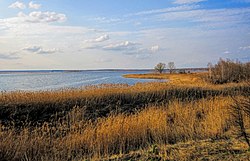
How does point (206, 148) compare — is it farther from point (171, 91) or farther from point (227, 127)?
point (171, 91)

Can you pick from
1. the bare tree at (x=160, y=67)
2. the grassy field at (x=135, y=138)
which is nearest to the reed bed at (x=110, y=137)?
the grassy field at (x=135, y=138)

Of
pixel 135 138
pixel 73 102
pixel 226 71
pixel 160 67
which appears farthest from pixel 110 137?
pixel 160 67

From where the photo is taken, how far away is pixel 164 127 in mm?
9031

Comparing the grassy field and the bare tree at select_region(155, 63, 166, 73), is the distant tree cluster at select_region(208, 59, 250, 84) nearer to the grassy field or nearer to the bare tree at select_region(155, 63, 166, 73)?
the grassy field

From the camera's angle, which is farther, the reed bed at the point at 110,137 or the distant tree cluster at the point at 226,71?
the distant tree cluster at the point at 226,71

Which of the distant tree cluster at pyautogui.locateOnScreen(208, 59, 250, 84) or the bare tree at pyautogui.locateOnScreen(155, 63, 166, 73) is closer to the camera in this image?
the distant tree cluster at pyautogui.locateOnScreen(208, 59, 250, 84)

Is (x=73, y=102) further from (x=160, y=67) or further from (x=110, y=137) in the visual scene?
(x=160, y=67)

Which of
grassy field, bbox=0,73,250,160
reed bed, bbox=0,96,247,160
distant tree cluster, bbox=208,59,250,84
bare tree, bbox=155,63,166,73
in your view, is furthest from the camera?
bare tree, bbox=155,63,166,73

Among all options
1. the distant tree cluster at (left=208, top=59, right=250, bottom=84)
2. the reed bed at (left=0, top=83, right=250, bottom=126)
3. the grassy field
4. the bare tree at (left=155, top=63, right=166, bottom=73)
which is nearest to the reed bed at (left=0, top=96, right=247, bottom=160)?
the grassy field

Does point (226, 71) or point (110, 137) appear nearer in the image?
point (110, 137)

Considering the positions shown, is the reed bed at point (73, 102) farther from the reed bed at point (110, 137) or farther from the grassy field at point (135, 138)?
the reed bed at point (110, 137)

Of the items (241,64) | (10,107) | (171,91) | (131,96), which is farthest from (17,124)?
(241,64)

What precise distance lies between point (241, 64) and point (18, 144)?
40217 millimetres

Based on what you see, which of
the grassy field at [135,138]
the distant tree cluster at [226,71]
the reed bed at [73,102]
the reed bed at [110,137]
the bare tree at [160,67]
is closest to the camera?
the grassy field at [135,138]
